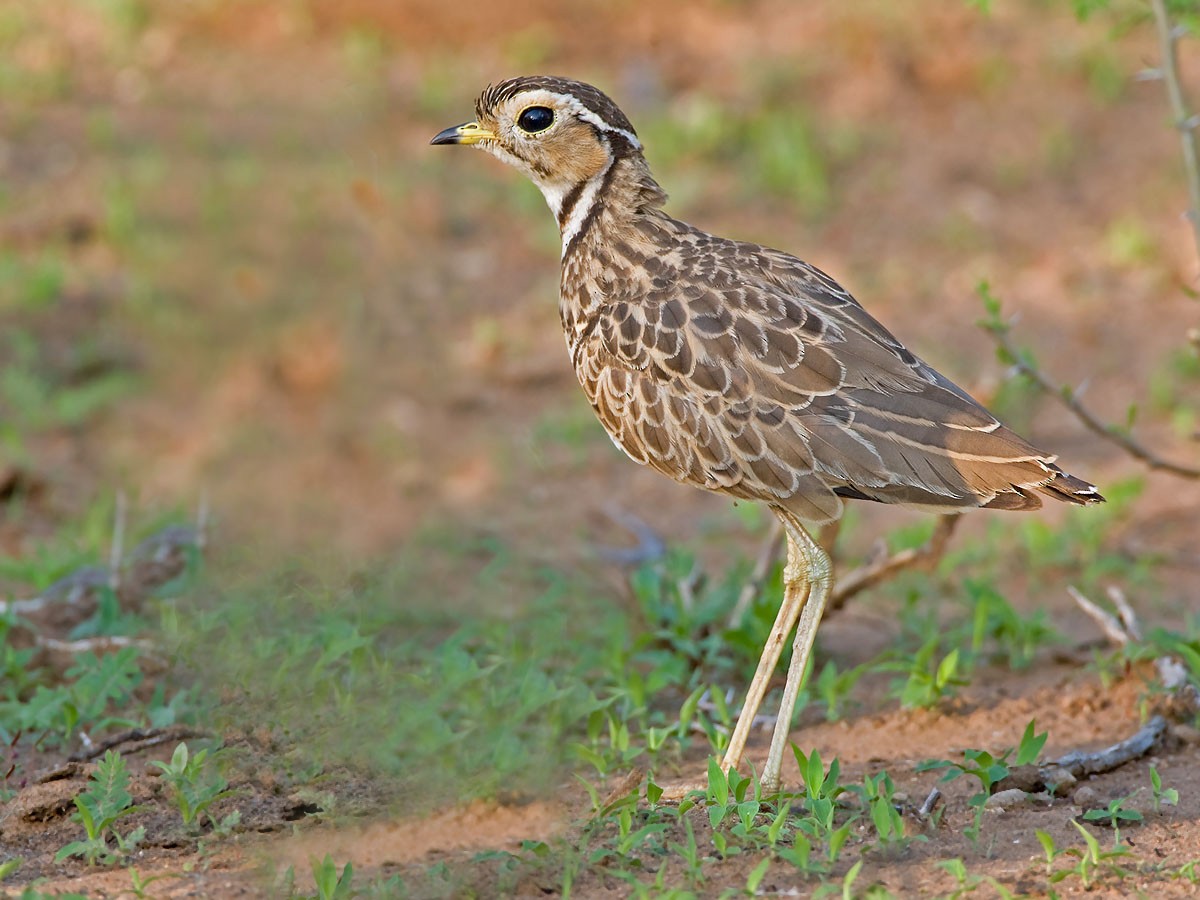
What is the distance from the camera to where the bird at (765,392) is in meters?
4.68

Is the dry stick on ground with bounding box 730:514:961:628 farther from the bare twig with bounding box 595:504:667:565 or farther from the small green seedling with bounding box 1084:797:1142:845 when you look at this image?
the small green seedling with bounding box 1084:797:1142:845

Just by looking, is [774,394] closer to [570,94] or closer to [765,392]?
[765,392]

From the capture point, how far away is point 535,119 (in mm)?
5598

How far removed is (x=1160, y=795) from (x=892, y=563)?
158cm

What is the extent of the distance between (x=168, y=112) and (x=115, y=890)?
855 cm

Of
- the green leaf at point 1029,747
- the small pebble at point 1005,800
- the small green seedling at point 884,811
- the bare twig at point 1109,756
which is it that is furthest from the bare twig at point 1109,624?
the small green seedling at point 884,811

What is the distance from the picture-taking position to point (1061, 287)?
32.6 feet

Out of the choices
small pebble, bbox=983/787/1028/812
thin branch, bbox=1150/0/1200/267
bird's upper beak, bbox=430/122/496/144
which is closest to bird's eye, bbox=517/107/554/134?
bird's upper beak, bbox=430/122/496/144

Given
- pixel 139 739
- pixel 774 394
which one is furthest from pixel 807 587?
pixel 139 739

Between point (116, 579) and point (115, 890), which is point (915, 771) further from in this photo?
point (116, 579)

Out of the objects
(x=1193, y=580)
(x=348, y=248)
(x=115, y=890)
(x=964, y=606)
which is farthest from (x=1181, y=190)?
(x=115, y=890)

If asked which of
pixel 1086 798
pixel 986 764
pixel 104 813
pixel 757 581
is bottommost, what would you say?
pixel 1086 798

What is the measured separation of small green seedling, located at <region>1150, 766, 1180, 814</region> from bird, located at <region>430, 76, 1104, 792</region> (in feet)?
2.83

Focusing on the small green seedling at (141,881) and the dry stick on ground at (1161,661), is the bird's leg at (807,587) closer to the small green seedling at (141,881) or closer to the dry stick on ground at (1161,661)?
the dry stick on ground at (1161,661)
